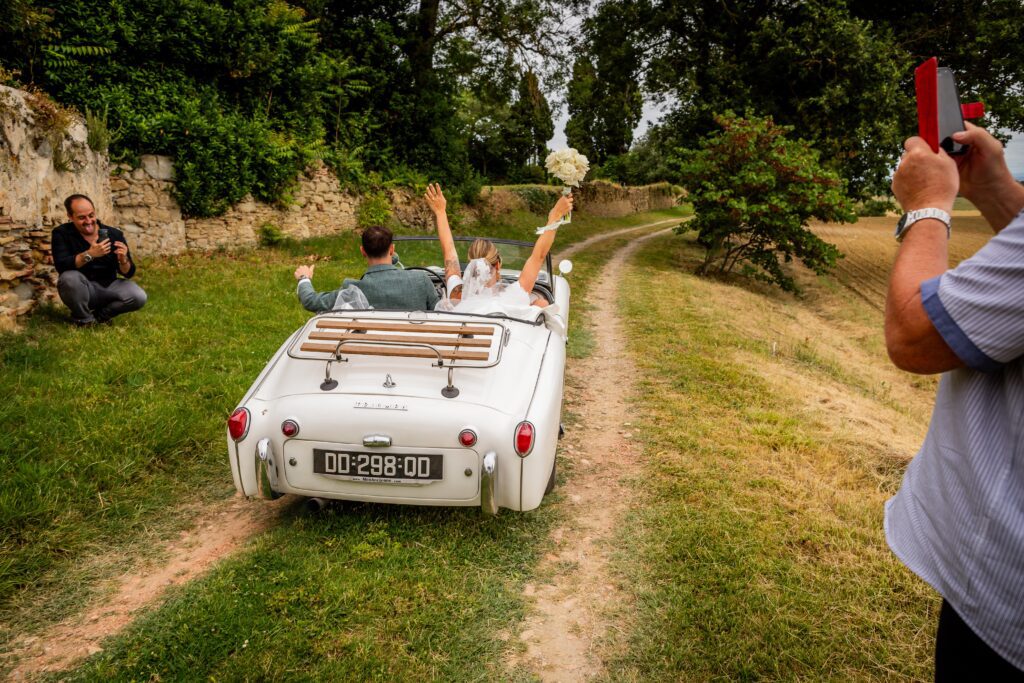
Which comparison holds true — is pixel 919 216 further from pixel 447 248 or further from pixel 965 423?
pixel 447 248

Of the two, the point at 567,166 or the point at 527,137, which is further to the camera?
the point at 527,137

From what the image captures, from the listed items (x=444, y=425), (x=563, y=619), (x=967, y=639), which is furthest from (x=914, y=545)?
(x=444, y=425)

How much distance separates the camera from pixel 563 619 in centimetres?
288

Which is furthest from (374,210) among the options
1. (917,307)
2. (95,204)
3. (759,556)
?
(917,307)

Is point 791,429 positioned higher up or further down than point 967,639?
further down

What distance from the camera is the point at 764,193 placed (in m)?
13.9

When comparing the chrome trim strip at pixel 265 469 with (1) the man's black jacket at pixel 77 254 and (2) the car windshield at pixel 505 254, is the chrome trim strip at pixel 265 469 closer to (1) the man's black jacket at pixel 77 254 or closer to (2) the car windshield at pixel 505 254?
(2) the car windshield at pixel 505 254

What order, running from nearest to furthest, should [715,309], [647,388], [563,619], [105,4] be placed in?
[563,619]
[647,388]
[105,4]
[715,309]

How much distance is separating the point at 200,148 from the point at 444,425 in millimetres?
9369

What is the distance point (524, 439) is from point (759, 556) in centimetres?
150

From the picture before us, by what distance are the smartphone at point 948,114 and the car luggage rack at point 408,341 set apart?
2178mm

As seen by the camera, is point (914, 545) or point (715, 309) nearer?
point (914, 545)

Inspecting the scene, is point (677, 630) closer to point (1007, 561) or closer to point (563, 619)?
point (563, 619)

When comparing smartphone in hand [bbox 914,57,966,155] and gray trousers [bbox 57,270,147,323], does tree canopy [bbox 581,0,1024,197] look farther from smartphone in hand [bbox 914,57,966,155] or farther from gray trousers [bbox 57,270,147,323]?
smartphone in hand [bbox 914,57,966,155]
